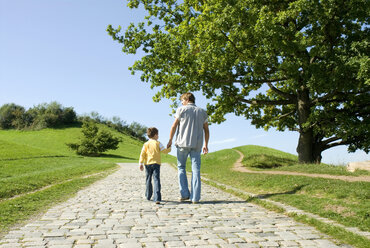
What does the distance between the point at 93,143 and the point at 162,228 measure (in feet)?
181

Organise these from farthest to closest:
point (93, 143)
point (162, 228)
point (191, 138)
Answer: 1. point (93, 143)
2. point (191, 138)
3. point (162, 228)

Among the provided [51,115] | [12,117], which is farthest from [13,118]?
[51,115]

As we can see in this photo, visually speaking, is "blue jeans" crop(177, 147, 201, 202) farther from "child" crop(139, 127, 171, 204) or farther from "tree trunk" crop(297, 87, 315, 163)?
"tree trunk" crop(297, 87, 315, 163)

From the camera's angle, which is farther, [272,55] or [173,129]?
[272,55]

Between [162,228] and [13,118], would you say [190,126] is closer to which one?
[162,228]

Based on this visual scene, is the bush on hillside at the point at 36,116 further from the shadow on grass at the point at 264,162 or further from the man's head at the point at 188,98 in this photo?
the man's head at the point at 188,98

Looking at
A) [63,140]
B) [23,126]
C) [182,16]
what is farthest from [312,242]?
[23,126]

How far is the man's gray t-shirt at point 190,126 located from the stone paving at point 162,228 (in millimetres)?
1512

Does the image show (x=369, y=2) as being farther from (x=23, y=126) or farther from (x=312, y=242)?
(x=23, y=126)

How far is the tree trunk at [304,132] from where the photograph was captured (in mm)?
21297

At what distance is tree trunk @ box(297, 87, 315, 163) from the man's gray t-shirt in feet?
45.1

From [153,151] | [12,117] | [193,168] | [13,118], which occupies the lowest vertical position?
[193,168]

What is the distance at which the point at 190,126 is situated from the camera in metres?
8.43

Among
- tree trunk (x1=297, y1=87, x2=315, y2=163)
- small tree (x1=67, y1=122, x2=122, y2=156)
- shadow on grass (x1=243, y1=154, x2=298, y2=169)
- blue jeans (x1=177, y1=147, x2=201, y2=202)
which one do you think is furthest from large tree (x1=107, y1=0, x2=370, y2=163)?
small tree (x1=67, y1=122, x2=122, y2=156)
